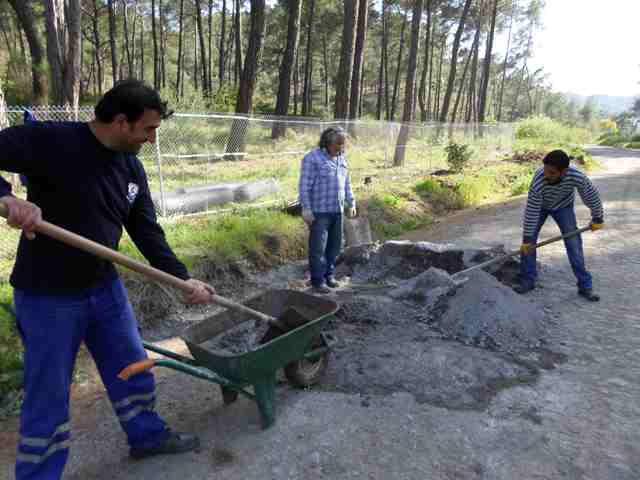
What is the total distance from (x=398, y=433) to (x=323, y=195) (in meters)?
2.89

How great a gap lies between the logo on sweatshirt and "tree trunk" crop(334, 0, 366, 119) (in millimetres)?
12660

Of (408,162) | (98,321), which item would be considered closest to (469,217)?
(408,162)

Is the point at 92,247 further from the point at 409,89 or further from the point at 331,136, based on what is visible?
the point at 409,89

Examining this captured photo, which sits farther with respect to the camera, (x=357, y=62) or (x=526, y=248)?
(x=357, y=62)

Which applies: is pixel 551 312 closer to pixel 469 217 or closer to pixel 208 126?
pixel 469 217

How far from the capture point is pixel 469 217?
1082 cm

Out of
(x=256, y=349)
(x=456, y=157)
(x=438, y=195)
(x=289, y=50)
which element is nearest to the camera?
(x=256, y=349)

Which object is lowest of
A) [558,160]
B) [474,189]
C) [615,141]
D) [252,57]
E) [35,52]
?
[474,189]

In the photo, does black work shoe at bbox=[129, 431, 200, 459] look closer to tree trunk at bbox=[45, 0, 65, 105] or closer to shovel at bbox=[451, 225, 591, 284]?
shovel at bbox=[451, 225, 591, 284]

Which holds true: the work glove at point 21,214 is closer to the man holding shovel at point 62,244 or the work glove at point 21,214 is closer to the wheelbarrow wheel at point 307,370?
the man holding shovel at point 62,244

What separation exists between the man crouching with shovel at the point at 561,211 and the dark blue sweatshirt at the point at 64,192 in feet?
15.1

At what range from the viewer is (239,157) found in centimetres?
1060

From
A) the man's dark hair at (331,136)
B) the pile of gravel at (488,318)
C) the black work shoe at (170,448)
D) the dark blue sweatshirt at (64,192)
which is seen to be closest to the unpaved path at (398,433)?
the black work shoe at (170,448)

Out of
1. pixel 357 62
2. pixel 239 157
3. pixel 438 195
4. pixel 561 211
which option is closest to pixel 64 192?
pixel 561 211
